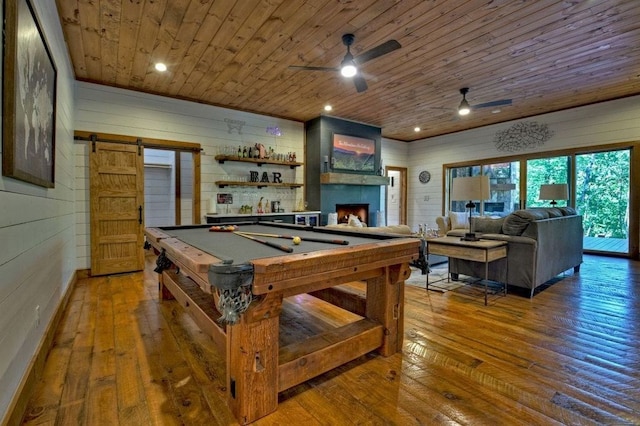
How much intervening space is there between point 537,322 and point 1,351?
367cm

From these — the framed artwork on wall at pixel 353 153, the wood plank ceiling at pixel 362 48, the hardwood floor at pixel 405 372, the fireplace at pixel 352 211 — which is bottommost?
the hardwood floor at pixel 405 372

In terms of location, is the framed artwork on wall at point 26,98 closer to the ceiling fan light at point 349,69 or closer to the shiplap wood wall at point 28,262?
the shiplap wood wall at point 28,262

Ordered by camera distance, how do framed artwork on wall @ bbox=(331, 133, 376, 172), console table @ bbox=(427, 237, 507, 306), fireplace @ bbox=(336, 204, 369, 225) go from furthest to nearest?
fireplace @ bbox=(336, 204, 369, 225) → framed artwork on wall @ bbox=(331, 133, 376, 172) → console table @ bbox=(427, 237, 507, 306)

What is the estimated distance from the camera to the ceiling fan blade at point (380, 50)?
2859 millimetres

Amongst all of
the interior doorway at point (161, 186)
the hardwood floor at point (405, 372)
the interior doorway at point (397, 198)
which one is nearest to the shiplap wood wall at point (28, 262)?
the hardwood floor at point (405, 372)

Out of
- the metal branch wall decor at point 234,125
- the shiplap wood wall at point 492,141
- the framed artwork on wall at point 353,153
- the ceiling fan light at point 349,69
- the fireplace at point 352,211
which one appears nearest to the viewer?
the ceiling fan light at point 349,69

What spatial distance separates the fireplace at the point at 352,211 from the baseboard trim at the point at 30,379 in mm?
5153

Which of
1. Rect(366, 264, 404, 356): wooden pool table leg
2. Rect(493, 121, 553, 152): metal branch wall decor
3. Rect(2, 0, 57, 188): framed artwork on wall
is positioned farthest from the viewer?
Rect(493, 121, 553, 152): metal branch wall decor

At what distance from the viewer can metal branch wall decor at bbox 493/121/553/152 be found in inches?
257

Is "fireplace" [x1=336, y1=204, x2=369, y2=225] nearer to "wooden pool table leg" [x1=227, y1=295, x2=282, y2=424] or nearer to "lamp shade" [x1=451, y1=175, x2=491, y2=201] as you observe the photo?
"lamp shade" [x1=451, y1=175, x2=491, y2=201]

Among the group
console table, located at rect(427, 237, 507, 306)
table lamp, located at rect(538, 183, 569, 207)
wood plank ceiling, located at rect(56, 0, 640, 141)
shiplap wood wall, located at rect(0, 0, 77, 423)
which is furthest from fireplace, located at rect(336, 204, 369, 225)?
shiplap wood wall, located at rect(0, 0, 77, 423)

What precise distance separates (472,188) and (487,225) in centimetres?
62

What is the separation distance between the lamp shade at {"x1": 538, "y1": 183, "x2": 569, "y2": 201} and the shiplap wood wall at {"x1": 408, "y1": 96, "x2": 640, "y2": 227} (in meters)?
1.40

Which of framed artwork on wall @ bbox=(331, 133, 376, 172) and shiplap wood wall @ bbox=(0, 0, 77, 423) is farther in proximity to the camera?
framed artwork on wall @ bbox=(331, 133, 376, 172)
